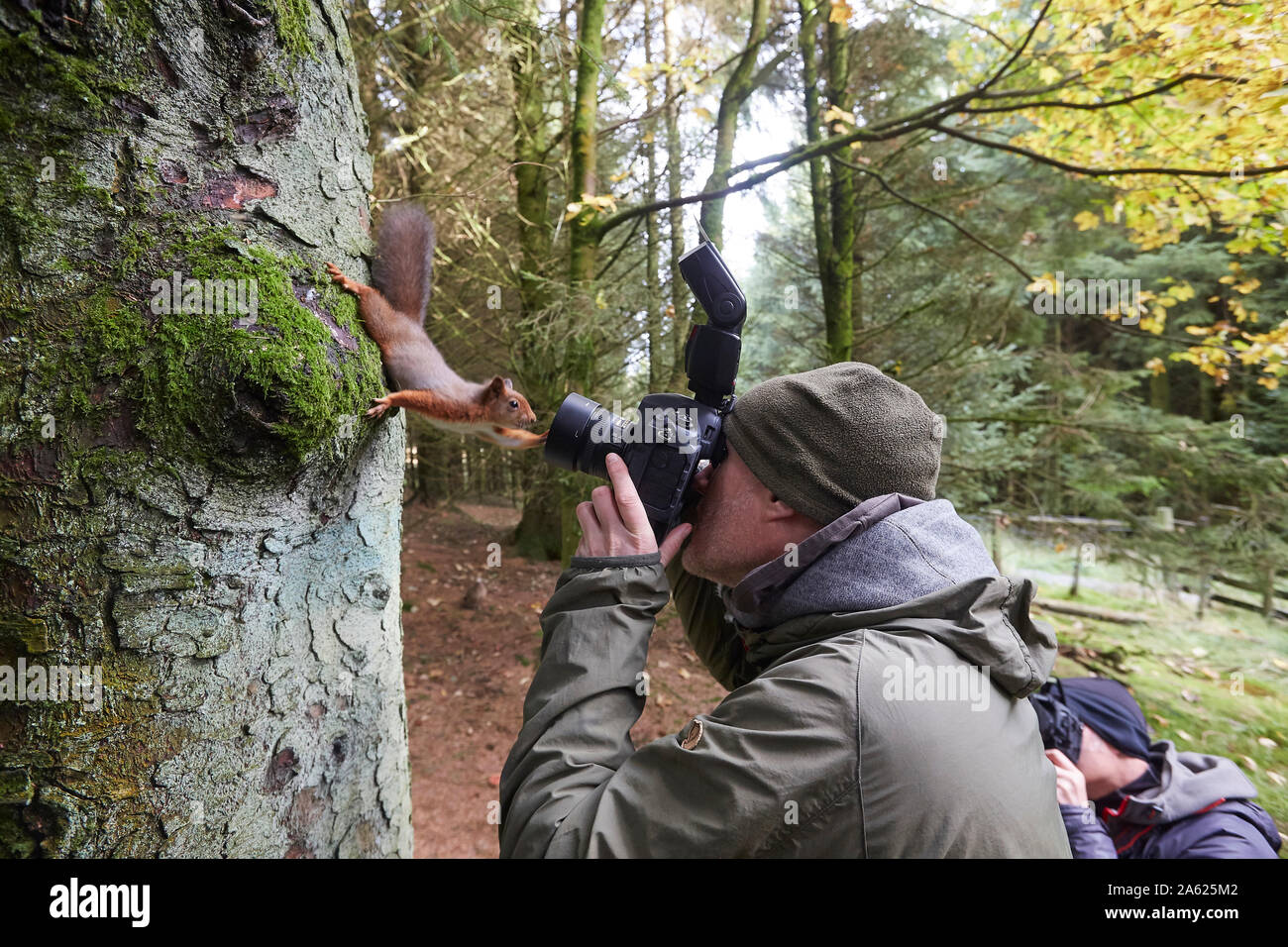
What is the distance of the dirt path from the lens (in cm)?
441

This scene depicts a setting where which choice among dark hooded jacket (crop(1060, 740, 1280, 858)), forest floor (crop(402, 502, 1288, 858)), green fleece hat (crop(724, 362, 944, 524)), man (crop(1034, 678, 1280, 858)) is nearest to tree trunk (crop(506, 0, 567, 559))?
forest floor (crop(402, 502, 1288, 858))

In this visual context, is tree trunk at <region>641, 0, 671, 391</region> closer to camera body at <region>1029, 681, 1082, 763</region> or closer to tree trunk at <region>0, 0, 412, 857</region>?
camera body at <region>1029, 681, 1082, 763</region>

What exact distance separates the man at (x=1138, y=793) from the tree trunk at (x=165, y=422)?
211cm

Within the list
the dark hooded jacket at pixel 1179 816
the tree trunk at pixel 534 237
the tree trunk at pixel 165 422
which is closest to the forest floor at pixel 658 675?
the tree trunk at pixel 534 237

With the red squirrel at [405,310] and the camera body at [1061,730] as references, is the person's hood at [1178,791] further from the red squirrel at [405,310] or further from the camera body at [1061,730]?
the red squirrel at [405,310]

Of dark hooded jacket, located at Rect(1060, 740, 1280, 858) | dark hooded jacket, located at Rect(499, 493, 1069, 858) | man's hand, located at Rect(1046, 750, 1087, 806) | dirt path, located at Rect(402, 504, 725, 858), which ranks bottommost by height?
dirt path, located at Rect(402, 504, 725, 858)

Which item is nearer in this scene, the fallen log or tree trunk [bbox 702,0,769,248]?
tree trunk [bbox 702,0,769,248]

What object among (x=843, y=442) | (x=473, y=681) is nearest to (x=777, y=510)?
(x=843, y=442)

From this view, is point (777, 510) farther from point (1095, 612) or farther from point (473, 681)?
point (1095, 612)

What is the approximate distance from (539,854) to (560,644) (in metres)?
0.37

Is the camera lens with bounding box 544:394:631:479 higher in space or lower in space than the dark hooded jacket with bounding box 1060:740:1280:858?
higher

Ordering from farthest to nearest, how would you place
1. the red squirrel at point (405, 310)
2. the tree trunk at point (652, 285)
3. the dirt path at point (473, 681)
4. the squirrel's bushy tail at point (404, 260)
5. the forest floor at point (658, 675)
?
the tree trunk at point (652, 285) < the forest floor at point (658, 675) < the dirt path at point (473, 681) < the squirrel's bushy tail at point (404, 260) < the red squirrel at point (405, 310)

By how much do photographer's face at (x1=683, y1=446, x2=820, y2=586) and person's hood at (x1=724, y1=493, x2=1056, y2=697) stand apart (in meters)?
0.09

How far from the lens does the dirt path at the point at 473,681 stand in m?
4.41
